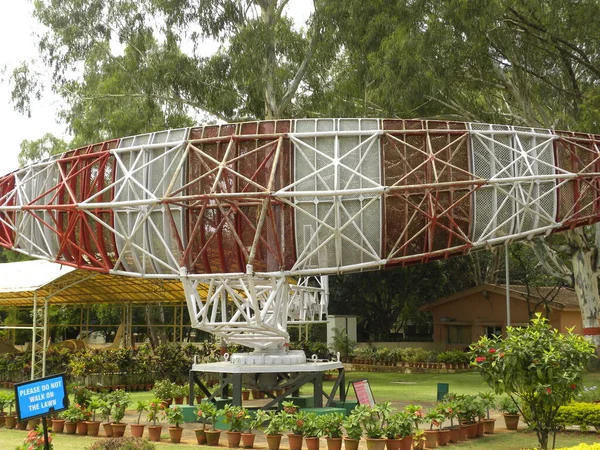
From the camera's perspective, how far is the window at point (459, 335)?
53728mm

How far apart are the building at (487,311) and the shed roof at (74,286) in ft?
69.9

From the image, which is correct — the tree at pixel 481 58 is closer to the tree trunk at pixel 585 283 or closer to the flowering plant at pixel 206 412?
the tree trunk at pixel 585 283

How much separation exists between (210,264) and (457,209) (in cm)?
682

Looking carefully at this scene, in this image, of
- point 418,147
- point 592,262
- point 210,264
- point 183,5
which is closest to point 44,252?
point 210,264

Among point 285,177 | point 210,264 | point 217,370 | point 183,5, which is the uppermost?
point 183,5

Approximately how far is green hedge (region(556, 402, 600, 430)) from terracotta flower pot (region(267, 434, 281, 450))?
7.16 m

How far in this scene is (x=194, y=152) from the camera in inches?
880

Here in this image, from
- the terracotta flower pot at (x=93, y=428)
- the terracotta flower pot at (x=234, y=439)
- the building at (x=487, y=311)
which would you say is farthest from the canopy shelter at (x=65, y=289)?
the building at (x=487, y=311)

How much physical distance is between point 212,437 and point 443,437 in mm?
5311

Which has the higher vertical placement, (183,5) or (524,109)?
(183,5)

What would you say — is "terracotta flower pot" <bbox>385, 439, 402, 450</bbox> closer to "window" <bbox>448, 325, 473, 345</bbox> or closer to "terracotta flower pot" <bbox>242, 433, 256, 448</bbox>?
"terracotta flower pot" <bbox>242, 433, 256, 448</bbox>

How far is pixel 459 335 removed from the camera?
179 feet

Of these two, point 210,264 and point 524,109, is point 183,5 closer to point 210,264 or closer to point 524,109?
point 524,109

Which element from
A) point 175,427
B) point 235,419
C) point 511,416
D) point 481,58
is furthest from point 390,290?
point 235,419
